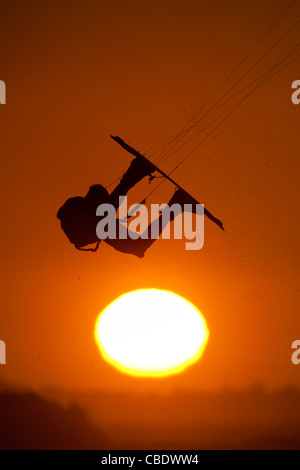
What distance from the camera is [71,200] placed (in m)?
7.22

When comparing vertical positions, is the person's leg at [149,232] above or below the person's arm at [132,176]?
below

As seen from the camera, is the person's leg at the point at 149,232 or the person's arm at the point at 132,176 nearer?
the person's arm at the point at 132,176

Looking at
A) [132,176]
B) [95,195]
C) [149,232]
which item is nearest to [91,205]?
[95,195]

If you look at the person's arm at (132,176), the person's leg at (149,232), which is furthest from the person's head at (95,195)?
the person's leg at (149,232)

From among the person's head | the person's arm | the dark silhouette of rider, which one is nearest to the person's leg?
the dark silhouette of rider

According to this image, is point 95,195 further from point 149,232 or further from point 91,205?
point 149,232

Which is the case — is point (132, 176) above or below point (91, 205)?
above

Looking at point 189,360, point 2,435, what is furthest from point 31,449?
point 189,360

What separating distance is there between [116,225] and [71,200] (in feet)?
2.53

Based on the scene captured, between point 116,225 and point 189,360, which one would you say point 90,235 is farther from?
point 189,360

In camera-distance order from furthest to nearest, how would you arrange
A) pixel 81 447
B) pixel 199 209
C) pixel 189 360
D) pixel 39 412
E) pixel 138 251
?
pixel 39 412 → pixel 81 447 → pixel 189 360 → pixel 138 251 → pixel 199 209

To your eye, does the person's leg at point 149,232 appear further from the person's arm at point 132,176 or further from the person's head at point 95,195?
the person's head at point 95,195

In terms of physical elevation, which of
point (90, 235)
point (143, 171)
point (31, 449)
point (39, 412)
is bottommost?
point (31, 449)

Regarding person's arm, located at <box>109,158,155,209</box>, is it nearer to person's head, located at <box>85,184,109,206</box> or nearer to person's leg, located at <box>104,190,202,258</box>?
person's head, located at <box>85,184,109,206</box>
